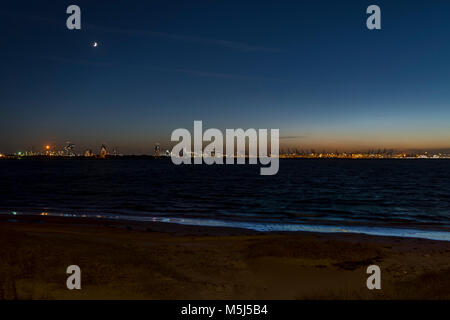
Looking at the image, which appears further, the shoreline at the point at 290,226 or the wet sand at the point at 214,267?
the shoreline at the point at 290,226

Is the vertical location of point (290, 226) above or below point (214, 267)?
below

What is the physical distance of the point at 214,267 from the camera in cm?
1318

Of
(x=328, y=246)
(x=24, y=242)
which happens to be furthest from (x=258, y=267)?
(x=24, y=242)

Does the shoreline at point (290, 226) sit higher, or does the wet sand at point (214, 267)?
the wet sand at point (214, 267)

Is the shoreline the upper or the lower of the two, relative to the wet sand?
lower

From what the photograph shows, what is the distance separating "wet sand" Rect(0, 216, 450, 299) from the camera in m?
10.0

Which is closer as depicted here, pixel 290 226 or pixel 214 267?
pixel 214 267

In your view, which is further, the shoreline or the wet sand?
the shoreline

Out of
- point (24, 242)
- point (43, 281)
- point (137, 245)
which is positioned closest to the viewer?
point (43, 281)

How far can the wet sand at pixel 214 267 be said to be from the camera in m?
10.0
